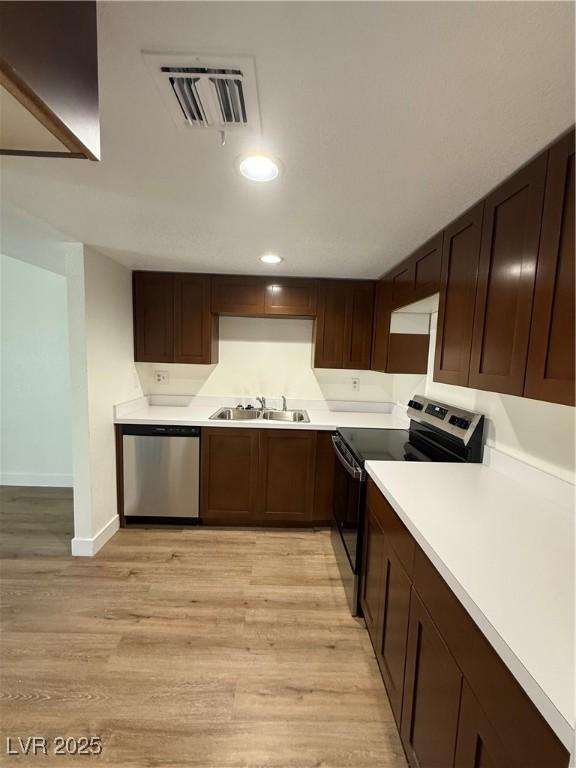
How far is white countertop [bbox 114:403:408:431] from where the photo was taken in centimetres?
265

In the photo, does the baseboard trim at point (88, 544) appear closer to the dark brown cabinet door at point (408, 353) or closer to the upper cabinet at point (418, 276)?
the dark brown cabinet door at point (408, 353)

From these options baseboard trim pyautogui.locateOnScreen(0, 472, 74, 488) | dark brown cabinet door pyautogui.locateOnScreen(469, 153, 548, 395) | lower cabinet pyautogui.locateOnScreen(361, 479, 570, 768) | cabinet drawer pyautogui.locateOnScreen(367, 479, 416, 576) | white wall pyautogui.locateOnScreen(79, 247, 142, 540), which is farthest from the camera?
baseboard trim pyautogui.locateOnScreen(0, 472, 74, 488)

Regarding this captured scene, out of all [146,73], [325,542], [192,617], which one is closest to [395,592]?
[192,617]

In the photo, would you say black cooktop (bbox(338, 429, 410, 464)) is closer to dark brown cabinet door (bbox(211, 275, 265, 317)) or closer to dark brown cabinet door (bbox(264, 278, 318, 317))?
dark brown cabinet door (bbox(264, 278, 318, 317))

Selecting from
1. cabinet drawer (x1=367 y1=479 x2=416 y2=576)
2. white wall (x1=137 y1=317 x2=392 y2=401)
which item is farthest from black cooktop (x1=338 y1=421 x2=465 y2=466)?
white wall (x1=137 y1=317 x2=392 y2=401)

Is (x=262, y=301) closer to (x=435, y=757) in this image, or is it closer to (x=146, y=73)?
(x=146, y=73)

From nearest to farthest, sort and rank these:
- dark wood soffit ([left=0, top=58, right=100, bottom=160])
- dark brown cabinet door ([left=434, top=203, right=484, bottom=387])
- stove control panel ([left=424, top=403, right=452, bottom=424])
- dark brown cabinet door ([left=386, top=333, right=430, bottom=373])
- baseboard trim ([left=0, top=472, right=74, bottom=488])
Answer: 1. dark wood soffit ([left=0, top=58, right=100, bottom=160])
2. dark brown cabinet door ([left=434, top=203, right=484, bottom=387])
3. stove control panel ([left=424, top=403, right=452, bottom=424])
4. dark brown cabinet door ([left=386, top=333, right=430, bottom=373])
5. baseboard trim ([left=0, top=472, right=74, bottom=488])

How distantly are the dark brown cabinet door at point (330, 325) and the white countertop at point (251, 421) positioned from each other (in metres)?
0.52

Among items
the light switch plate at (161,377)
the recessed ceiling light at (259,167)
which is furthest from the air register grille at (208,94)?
the light switch plate at (161,377)

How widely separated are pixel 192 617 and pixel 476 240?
2.46m

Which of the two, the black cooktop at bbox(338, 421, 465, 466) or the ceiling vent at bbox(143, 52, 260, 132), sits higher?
the ceiling vent at bbox(143, 52, 260, 132)

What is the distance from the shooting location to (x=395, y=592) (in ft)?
4.33

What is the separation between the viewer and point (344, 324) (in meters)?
2.94

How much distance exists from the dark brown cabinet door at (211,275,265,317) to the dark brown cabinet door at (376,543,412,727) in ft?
7.17
